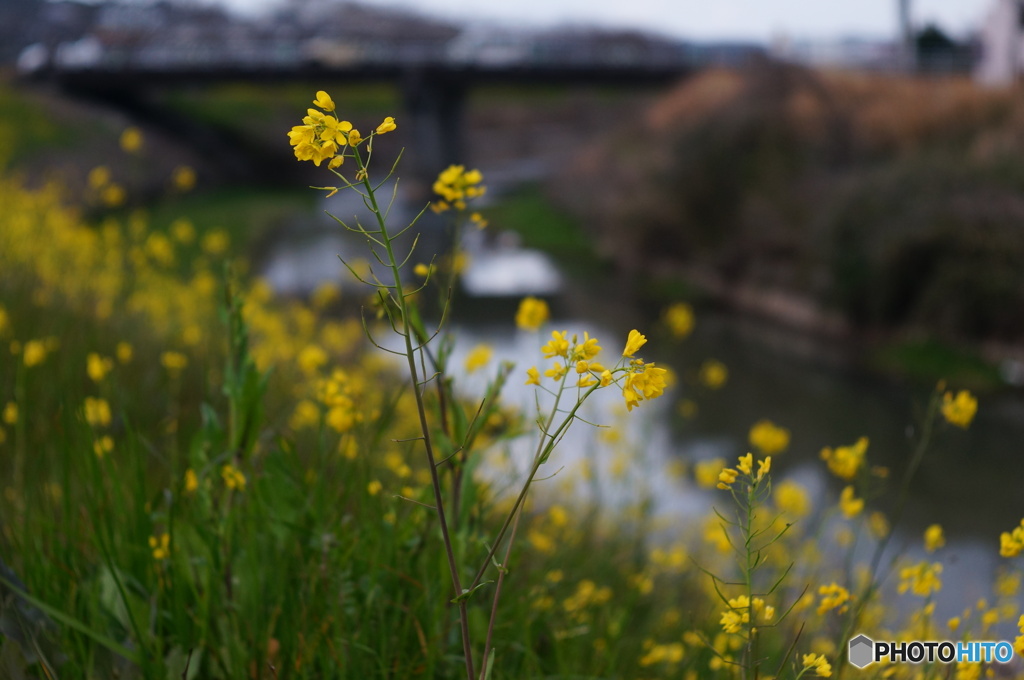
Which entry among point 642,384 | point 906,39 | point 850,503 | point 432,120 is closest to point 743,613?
point 642,384

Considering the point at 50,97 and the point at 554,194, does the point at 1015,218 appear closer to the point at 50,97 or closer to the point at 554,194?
the point at 554,194

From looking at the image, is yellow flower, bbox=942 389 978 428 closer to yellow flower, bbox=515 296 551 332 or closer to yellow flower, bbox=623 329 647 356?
yellow flower, bbox=515 296 551 332

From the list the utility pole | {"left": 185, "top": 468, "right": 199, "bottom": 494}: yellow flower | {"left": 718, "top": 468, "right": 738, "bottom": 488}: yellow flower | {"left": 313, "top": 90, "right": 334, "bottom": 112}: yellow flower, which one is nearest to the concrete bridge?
the utility pole

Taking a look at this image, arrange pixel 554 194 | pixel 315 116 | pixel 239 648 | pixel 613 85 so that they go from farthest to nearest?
1. pixel 613 85
2. pixel 554 194
3. pixel 239 648
4. pixel 315 116

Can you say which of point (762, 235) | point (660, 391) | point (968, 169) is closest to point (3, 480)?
point (660, 391)

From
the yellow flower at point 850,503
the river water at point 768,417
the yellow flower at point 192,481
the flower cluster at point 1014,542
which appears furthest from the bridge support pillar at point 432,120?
the flower cluster at point 1014,542

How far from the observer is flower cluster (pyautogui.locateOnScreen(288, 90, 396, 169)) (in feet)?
3.74

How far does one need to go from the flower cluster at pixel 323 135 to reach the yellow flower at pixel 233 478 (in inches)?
36.1

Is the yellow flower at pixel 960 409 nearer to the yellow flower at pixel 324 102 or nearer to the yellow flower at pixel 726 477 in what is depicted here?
the yellow flower at pixel 726 477

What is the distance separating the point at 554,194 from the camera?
27172mm

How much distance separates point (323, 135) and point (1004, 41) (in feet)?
79.0

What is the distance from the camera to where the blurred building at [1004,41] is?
2020cm

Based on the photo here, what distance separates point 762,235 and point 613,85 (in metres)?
19.6

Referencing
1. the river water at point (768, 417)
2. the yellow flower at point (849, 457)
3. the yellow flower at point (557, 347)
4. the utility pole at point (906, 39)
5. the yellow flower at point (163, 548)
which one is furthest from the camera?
the utility pole at point (906, 39)
